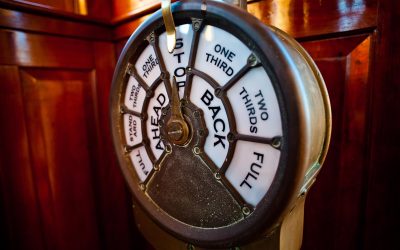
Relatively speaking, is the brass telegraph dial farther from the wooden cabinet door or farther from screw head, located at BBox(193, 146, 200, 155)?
the wooden cabinet door

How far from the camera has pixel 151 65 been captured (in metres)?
0.72

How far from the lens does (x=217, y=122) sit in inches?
24.3

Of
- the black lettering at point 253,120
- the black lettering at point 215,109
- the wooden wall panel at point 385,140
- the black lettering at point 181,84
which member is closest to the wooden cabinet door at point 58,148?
the black lettering at point 181,84

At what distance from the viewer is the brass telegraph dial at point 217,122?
1.65ft

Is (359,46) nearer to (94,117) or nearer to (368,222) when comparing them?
(368,222)

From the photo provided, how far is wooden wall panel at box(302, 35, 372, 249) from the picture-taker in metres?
0.82

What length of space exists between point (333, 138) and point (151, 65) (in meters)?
0.66

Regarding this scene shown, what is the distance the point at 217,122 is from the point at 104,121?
1012 millimetres

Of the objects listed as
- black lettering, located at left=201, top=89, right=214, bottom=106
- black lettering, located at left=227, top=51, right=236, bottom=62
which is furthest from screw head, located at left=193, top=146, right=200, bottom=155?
black lettering, located at left=227, top=51, right=236, bottom=62

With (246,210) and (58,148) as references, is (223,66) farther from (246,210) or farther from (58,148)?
(58,148)

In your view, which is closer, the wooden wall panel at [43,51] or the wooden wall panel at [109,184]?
the wooden wall panel at [43,51]

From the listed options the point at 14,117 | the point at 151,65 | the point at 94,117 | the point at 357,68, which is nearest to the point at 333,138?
the point at 357,68

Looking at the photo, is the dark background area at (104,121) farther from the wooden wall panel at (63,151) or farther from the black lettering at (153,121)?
the black lettering at (153,121)

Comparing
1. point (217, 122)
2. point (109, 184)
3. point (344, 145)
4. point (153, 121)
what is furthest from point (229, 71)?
point (109, 184)
